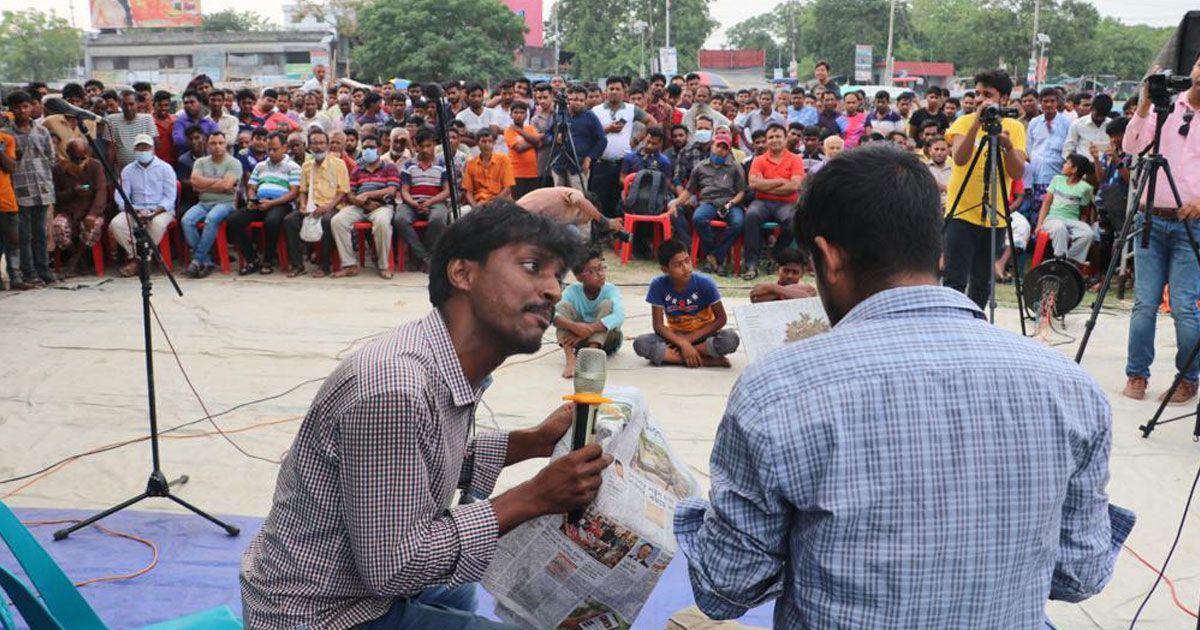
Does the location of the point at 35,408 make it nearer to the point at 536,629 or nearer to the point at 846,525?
the point at 536,629

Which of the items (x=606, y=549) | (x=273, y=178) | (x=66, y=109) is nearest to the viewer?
(x=606, y=549)

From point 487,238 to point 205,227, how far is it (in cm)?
854

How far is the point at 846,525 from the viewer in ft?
4.69

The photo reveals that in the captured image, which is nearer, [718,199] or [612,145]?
[718,199]

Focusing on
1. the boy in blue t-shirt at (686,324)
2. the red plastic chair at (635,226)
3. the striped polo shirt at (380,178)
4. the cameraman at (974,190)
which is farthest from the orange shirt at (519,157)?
the cameraman at (974,190)

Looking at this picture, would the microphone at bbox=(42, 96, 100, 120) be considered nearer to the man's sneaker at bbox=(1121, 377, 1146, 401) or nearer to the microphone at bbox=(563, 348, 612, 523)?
the microphone at bbox=(563, 348, 612, 523)

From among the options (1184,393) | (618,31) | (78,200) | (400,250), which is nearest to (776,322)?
(1184,393)

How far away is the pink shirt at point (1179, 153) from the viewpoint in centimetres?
502

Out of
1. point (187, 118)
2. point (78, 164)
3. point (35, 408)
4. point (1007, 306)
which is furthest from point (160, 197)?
point (1007, 306)

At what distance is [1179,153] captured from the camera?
5.08 m

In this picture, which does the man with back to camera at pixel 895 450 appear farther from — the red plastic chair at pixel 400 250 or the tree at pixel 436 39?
the tree at pixel 436 39

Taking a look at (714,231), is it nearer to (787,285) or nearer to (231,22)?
(787,285)

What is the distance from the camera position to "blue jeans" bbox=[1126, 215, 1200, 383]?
5164 millimetres

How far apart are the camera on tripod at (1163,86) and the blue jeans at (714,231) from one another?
5.13 metres
